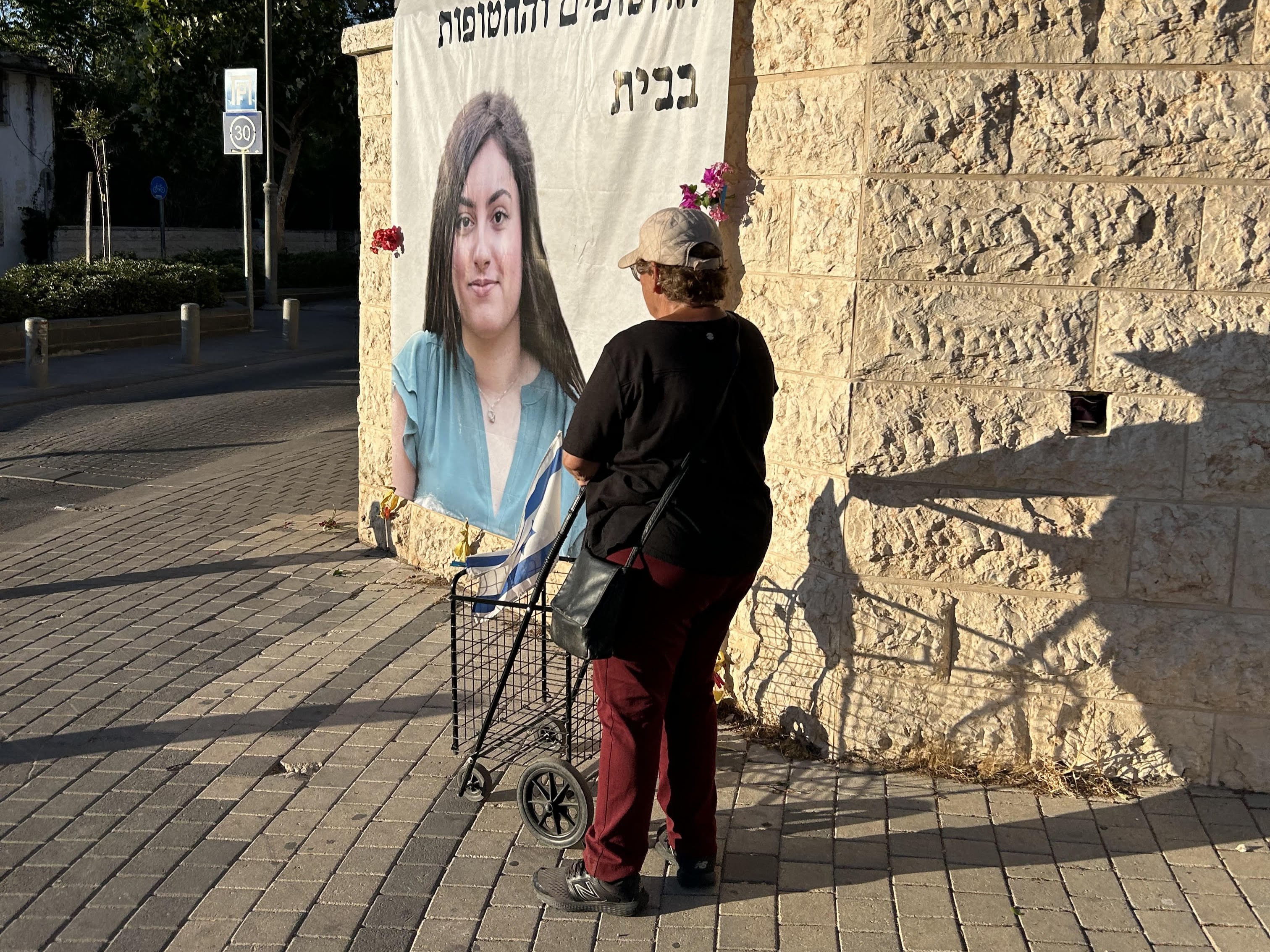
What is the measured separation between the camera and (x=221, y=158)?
37.6m

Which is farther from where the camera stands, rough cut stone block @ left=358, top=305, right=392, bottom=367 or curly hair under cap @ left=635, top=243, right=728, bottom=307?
rough cut stone block @ left=358, top=305, right=392, bottom=367

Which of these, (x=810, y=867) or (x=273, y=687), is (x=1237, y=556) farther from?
(x=273, y=687)

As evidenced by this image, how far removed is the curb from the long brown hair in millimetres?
9294

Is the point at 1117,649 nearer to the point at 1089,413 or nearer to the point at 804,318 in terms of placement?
the point at 1089,413

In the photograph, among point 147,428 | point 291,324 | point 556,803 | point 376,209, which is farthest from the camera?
point 291,324

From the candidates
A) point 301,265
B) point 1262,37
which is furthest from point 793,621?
point 301,265

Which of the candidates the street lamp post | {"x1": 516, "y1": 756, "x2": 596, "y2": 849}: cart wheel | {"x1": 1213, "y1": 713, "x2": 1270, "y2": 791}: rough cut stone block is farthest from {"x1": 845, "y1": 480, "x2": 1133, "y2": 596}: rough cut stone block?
the street lamp post

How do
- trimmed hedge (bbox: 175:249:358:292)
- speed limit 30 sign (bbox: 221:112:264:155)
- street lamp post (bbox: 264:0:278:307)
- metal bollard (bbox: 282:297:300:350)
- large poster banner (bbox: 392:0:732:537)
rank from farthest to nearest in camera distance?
trimmed hedge (bbox: 175:249:358:292), street lamp post (bbox: 264:0:278:307), speed limit 30 sign (bbox: 221:112:264:155), metal bollard (bbox: 282:297:300:350), large poster banner (bbox: 392:0:732:537)

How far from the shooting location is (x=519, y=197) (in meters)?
6.55

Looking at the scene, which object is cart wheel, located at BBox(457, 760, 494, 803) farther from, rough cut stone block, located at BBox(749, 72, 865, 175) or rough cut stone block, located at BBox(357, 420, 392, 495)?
rough cut stone block, located at BBox(357, 420, 392, 495)

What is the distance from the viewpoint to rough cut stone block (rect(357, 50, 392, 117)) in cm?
777

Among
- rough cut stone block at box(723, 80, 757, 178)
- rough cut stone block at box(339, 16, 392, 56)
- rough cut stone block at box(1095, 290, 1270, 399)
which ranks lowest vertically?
rough cut stone block at box(1095, 290, 1270, 399)

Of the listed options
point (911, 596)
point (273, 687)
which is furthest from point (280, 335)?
point (911, 596)

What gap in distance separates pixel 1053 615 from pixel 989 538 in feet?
1.16
